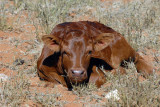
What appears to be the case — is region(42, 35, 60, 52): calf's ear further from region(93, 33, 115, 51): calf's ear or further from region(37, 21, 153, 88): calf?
region(93, 33, 115, 51): calf's ear

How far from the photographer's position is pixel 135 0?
1030cm

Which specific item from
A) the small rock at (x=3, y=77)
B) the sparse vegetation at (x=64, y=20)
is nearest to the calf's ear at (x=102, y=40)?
the sparse vegetation at (x=64, y=20)

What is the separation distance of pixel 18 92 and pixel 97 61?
6.18 ft

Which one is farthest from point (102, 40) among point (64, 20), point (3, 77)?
point (64, 20)

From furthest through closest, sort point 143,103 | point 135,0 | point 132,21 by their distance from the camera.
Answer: point 135,0
point 132,21
point 143,103

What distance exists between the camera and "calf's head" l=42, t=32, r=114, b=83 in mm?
5043

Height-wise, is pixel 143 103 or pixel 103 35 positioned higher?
pixel 103 35

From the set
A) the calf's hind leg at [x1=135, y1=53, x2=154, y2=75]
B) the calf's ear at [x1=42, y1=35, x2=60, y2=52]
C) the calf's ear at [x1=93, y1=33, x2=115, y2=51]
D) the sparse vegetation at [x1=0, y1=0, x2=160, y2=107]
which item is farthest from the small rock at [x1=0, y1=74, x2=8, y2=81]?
the calf's hind leg at [x1=135, y1=53, x2=154, y2=75]

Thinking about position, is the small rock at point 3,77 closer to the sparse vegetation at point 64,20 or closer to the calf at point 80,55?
the sparse vegetation at point 64,20

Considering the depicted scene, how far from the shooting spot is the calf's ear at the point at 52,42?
5461 mm

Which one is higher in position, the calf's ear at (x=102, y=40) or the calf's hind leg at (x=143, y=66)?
the calf's ear at (x=102, y=40)

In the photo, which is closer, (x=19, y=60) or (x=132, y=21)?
(x=19, y=60)

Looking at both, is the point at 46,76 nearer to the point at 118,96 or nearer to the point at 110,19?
the point at 118,96

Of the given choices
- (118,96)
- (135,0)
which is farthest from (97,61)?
(135,0)
